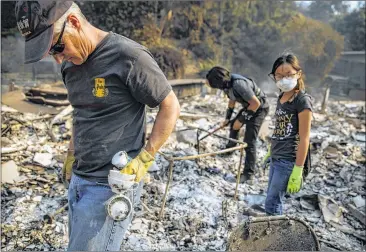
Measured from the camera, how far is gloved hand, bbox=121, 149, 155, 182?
181 cm

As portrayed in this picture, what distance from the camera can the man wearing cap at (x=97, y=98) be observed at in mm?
1627

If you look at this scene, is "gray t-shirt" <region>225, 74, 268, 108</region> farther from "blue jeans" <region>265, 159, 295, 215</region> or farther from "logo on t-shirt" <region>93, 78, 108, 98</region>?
"logo on t-shirt" <region>93, 78, 108, 98</region>

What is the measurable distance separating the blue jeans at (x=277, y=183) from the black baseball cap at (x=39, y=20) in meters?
2.30

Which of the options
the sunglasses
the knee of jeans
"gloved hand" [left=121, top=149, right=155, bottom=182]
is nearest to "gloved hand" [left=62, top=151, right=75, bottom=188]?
"gloved hand" [left=121, top=149, right=155, bottom=182]

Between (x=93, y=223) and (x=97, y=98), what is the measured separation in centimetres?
68

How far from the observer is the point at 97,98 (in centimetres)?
181

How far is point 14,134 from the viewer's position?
6336 millimetres

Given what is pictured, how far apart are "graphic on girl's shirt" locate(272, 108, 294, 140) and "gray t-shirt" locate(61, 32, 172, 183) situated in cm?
154

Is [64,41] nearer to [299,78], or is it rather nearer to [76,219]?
[76,219]

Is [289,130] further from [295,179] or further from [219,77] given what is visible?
[219,77]

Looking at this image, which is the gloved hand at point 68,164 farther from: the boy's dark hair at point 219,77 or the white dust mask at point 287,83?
the boy's dark hair at point 219,77

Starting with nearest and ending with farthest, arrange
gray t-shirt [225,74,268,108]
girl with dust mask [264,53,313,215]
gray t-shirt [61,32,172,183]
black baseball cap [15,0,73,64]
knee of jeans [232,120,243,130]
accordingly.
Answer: black baseball cap [15,0,73,64]
gray t-shirt [61,32,172,183]
girl with dust mask [264,53,313,215]
gray t-shirt [225,74,268,108]
knee of jeans [232,120,243,130]

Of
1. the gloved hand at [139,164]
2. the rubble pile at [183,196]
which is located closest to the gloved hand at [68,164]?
the gloved hand at [139,164]

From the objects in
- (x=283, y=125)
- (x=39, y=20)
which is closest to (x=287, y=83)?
(x=283, y=125)
